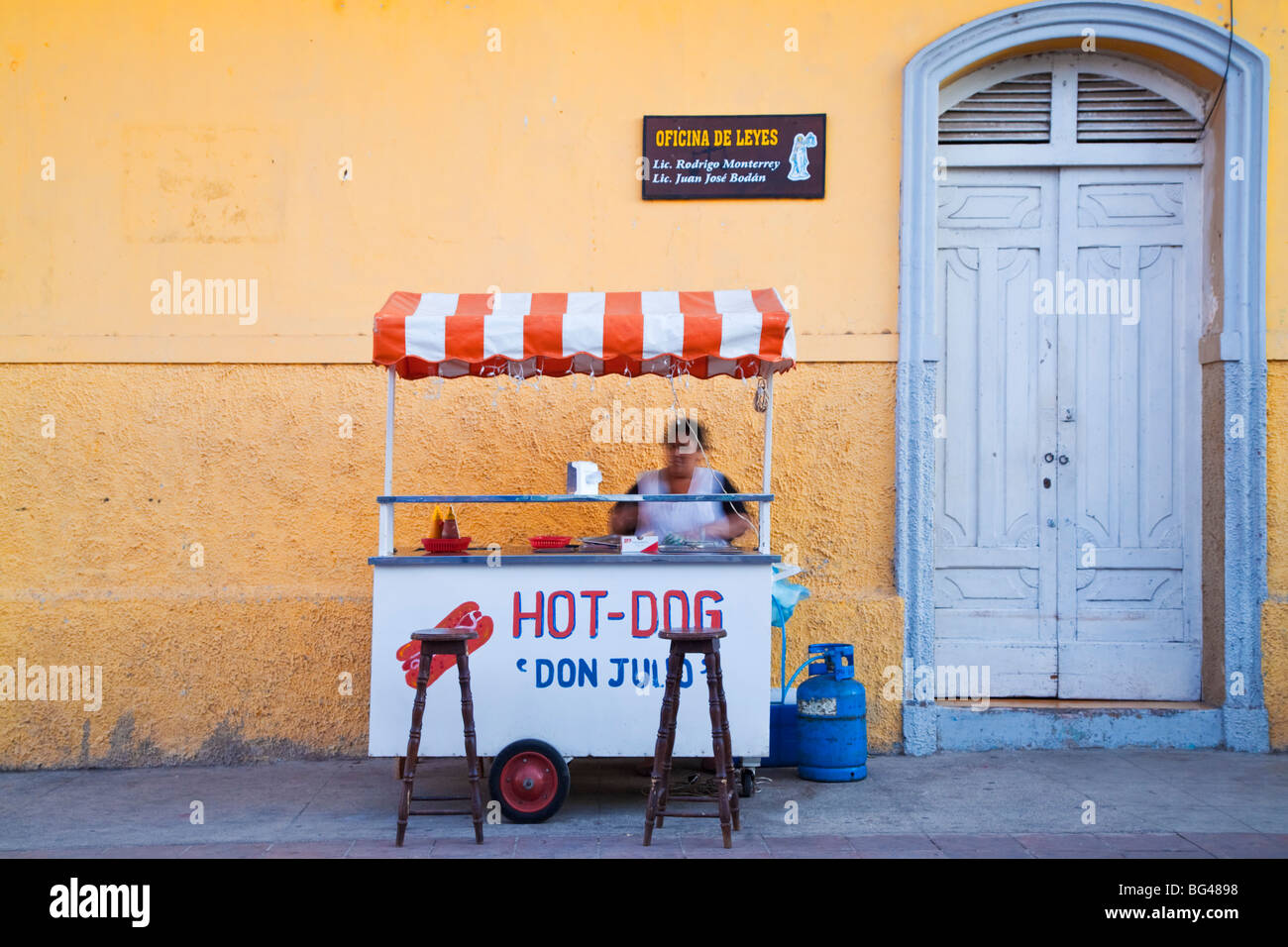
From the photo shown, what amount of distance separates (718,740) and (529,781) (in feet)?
3.42

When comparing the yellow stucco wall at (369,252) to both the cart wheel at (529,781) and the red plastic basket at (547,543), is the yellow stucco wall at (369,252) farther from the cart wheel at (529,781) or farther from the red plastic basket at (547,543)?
the cart wheel at (529,781)

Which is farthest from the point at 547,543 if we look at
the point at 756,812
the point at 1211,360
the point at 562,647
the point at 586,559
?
the point at 1211,360

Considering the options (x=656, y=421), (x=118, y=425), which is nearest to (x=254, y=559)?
(x=118, y=425)

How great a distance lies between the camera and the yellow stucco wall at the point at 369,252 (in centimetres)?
701

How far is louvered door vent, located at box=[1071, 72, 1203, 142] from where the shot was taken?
7.30 metres

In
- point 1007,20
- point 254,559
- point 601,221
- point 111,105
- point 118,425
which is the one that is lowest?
point 254,559

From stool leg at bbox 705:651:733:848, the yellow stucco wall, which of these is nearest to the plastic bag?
stool leg at bbox 705:651:733:848

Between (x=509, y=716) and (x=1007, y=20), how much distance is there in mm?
5034

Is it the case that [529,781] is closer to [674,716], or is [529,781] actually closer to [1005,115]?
[674,716]

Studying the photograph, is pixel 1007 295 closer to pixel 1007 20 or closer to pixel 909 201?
pixel 909 201

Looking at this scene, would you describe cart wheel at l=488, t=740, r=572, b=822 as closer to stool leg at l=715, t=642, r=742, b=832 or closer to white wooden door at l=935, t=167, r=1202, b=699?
stool leg at l=715, t=642, r=742, b=832

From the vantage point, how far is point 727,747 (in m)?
5.19

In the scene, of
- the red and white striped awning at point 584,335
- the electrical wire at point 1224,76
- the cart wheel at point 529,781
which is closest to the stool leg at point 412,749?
the cart wheel at point 529,781

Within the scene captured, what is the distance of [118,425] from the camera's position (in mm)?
7016
